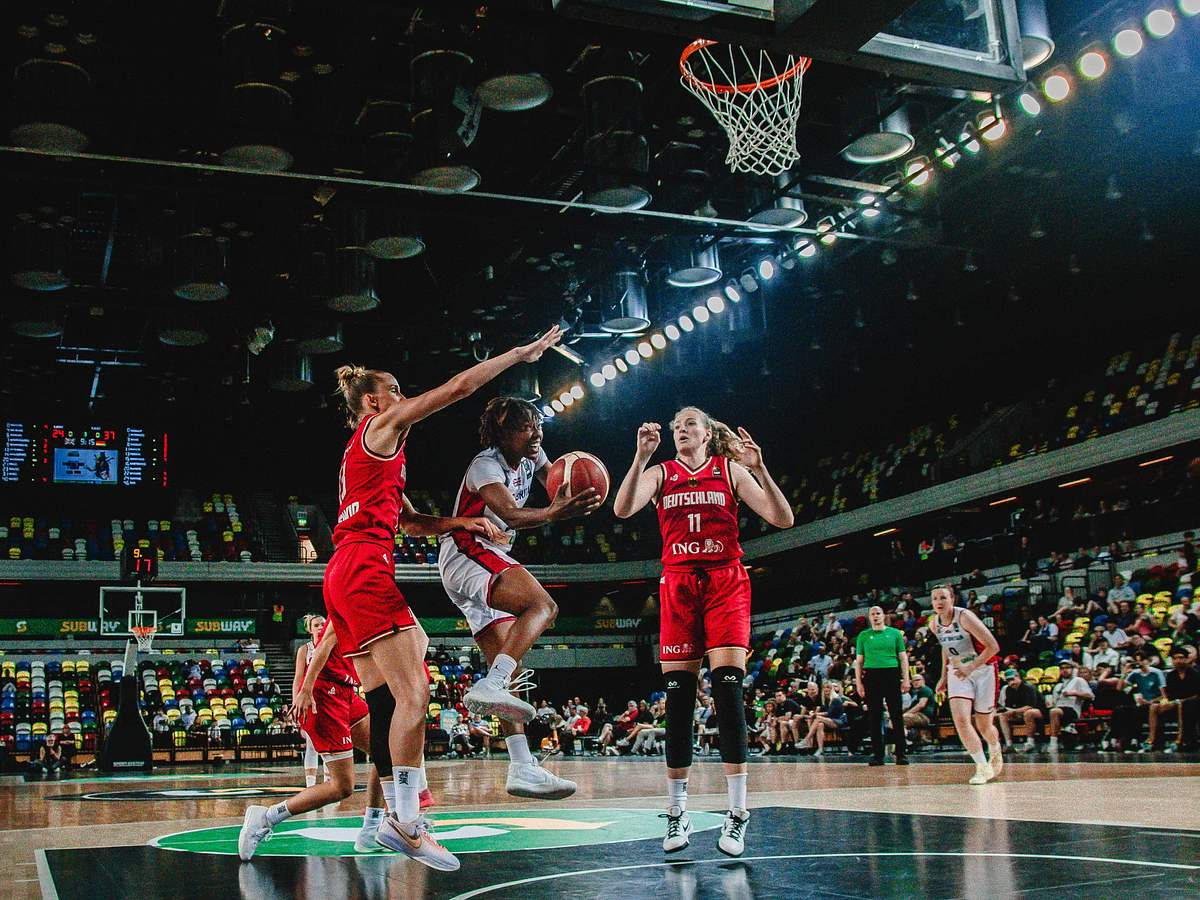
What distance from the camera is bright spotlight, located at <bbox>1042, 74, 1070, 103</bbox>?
13945mm

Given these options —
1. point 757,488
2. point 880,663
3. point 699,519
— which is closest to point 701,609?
point 699,519

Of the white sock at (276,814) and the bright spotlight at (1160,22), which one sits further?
the bright spotlight at (1160,22)

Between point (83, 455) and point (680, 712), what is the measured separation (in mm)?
29249

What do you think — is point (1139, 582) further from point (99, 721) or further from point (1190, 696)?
point (99, 721)

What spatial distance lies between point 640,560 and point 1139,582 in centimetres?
1777

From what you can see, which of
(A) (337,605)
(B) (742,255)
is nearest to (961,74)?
(A) (337,605)

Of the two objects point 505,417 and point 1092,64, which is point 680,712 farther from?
point 1092,64

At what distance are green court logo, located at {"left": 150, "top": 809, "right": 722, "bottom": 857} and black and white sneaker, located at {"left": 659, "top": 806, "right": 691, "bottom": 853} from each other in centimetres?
65

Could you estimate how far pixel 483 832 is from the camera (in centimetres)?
638

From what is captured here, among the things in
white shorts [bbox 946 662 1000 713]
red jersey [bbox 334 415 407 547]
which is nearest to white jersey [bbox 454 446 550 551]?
red jersey [bbox 334 415 407 547]

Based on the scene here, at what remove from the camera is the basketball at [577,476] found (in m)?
5.20

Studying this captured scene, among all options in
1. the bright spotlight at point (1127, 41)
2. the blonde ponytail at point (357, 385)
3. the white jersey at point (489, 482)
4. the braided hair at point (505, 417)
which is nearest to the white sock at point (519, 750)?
the white jersey at point (489, 482)

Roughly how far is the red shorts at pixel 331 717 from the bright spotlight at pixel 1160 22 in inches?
460

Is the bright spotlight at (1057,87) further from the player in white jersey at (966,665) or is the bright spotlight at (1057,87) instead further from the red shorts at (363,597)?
the red shorts at (363,597)
